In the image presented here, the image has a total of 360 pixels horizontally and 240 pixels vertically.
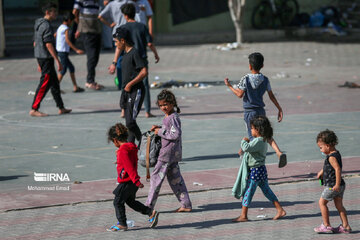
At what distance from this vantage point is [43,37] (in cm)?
1380

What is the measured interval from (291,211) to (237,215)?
0.59 meters

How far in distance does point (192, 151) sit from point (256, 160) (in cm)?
358

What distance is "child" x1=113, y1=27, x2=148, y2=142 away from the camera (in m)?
9.80

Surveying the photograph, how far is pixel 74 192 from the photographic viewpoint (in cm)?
892

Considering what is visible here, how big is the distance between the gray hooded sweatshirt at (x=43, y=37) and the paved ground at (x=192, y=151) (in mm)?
1210

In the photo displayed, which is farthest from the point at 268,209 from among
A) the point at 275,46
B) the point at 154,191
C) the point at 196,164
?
the point at 275,46

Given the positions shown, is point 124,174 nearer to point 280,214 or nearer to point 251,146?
point 251,146

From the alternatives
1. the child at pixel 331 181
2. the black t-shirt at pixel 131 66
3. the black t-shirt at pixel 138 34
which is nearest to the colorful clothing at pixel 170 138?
the child at pixel 331 181

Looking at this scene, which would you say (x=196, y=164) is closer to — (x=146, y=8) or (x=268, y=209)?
(x=268, y=209)

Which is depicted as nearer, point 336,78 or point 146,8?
point 146,8

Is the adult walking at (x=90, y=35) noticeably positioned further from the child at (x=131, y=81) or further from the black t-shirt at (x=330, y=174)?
the black t-shirt at (x=330, y=174)

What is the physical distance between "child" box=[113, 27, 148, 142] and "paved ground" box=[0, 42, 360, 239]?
0.69m

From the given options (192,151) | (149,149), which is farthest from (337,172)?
(192,151)

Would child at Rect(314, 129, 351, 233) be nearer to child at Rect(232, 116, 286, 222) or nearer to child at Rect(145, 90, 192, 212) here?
child at Rect(232, 116, 286, 222)
